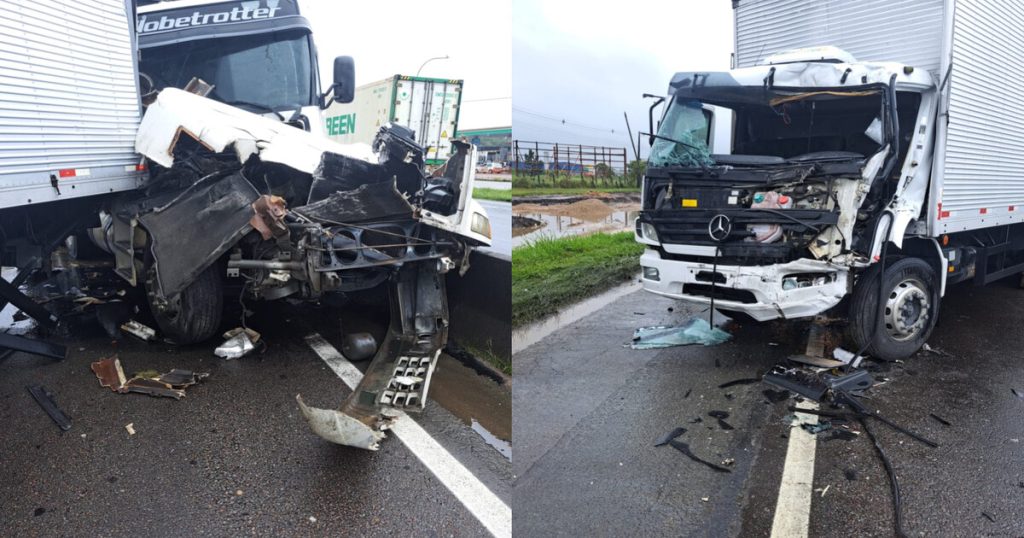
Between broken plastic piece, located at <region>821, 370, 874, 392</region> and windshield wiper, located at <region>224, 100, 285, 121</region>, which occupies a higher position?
windshield wiper, located at <region>224, 100, 285, 121</region>

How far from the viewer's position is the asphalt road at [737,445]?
296 cm

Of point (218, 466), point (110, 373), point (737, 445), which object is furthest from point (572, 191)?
point (218, 466)

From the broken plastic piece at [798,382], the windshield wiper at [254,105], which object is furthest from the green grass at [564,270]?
the windshield wiper at [254,105]

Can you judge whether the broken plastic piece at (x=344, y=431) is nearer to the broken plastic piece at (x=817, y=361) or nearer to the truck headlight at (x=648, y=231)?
the truck headlight at (x=648, y=231)

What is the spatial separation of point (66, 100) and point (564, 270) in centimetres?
642

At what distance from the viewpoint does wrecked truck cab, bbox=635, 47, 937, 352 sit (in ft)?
15.9

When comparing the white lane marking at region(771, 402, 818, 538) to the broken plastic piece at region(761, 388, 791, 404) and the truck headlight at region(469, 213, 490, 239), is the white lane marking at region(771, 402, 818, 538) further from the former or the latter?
the truck headlight at region(469, 213, 490, 239)

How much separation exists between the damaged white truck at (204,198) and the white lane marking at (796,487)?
2.18 meters

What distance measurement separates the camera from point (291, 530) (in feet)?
9.04

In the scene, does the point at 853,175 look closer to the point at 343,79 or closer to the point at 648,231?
the point at 648,231

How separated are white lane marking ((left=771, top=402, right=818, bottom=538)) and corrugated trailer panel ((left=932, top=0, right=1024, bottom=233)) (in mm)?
2668

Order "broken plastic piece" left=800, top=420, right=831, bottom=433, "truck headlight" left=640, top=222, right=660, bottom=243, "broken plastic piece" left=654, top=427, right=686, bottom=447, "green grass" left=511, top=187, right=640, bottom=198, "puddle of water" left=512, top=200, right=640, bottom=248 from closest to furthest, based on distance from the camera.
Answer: "broken plastic piece" left=654, top=427, right=686, bottom=447 → "broken plastic piece" left=800, top=420, right=831, bottom=433 → "truck headlight" left=640, top=222, right=660, bottom=243 → "puddle of water" left=512, top=200, right=640, bottom=248 → "green grass" left=511, top=187, right=640, bottom=198

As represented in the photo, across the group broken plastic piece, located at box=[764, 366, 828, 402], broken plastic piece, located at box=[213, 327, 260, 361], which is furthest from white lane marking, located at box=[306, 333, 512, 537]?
broken plastic piece, located at box=[764, 366, 828, 402]

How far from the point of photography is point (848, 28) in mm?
6348
